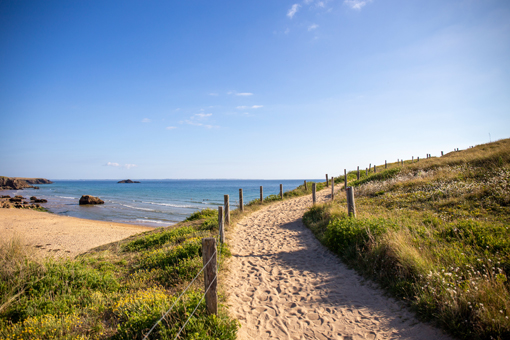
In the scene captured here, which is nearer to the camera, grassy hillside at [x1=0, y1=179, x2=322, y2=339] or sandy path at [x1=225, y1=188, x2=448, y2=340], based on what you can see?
grassy hillside at [x1=0, y1=179, x2=322, y2=339]

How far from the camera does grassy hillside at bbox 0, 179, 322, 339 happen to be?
3615mm

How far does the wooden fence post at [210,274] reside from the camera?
367 centimetres

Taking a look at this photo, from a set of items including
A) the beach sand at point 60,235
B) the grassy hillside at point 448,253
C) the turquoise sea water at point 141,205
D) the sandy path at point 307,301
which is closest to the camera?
the grassy hillside at point 448,253

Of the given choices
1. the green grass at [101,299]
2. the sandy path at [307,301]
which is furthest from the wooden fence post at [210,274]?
the sandy path at [307,301]

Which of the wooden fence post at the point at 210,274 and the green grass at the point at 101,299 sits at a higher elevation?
the wooden fence post at the point at 210,274

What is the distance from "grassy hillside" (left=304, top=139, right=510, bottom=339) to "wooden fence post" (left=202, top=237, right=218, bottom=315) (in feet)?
11.2

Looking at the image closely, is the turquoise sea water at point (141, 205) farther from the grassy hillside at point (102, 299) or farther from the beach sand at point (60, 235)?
the grassy hillside at point (102, 299)

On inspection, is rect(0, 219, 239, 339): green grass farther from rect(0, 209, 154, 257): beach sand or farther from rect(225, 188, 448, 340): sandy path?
rect(0, 209, 154, 257): beach sand

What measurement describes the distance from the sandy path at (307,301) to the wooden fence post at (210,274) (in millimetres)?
825

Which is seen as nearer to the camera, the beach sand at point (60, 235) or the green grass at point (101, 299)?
the green grass at point (101, 299)

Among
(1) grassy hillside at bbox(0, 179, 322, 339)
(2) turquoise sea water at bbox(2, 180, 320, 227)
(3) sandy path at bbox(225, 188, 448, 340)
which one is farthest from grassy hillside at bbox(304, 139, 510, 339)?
(2) turquoise sea water at bbox(2, 180, 320, 227)

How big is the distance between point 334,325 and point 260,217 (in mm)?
10133

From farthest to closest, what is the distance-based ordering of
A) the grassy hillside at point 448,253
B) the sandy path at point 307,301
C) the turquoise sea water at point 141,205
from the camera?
1. the turquoise sea water at point 141,205
2. the sandy path at point 307,301
3. the grassy hillside at point 448,253

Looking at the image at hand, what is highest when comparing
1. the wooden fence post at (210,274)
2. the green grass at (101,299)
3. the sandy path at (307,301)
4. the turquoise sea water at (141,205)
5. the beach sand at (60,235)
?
the wooden fence post at (210,274)
